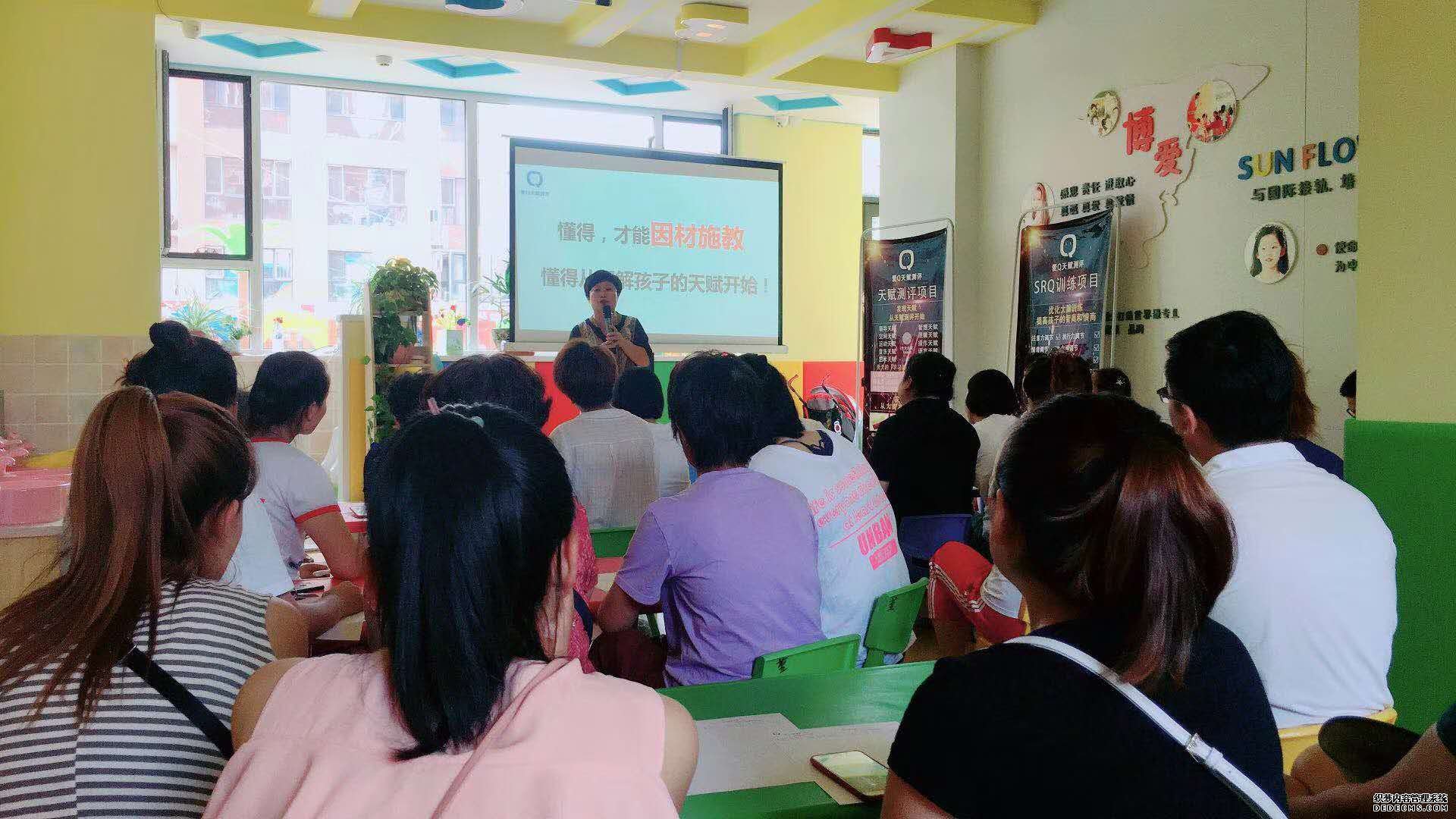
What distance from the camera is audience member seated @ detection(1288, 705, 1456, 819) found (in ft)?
3.76

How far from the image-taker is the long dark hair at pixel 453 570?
35.9 inches

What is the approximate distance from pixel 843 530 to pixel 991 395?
2343 mm

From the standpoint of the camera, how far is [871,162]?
10.0 m

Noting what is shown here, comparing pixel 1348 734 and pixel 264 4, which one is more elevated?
pixel 264 4

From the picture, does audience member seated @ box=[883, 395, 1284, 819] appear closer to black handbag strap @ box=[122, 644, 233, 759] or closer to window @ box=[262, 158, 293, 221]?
black handbag strap @ box=[122, 644, 233, 759]

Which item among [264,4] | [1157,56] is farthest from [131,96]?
[1157,56]

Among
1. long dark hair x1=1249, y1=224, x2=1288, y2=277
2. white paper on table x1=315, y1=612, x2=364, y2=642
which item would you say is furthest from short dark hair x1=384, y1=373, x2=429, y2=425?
long dark hair x1=1249, y1=224, x2=1288, y2=277

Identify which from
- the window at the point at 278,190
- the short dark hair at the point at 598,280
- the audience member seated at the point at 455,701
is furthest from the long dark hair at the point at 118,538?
the window at the point at 278,190

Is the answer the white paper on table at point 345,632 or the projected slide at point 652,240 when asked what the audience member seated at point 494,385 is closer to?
the white paper on table at point 345,632

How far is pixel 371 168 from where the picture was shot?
8.39m

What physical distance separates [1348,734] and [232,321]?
8.00m

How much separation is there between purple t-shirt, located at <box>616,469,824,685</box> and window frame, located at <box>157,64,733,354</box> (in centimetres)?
606

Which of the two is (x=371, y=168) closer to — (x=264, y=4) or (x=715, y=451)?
(x=264, y=4)

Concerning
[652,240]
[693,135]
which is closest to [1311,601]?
[652,240]
